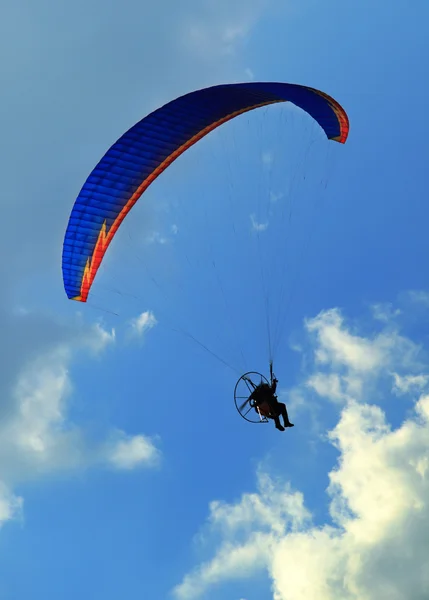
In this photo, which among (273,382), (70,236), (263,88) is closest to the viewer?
(263,88)

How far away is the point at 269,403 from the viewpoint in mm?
27625

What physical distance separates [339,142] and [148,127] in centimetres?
691

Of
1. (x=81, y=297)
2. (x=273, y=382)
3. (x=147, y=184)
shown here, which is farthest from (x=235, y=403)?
(x=147, y=184)

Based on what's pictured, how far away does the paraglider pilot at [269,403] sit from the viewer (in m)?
27.7

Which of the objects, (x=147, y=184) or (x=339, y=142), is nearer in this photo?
(x=339, y=142)

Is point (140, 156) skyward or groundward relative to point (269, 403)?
skyward

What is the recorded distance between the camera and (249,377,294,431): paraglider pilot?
2769 centimetres

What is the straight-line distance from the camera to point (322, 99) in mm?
26844

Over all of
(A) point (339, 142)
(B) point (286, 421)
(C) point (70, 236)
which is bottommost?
(B) point (286, 421)

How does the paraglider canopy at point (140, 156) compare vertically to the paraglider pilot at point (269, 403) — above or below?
above

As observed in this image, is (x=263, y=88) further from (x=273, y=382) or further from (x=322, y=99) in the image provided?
(x=273, y=382)

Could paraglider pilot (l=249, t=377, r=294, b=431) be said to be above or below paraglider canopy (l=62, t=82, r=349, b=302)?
below

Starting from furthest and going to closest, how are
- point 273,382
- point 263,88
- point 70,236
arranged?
1. point 70,236
2. point 273,382
3. point 263,88

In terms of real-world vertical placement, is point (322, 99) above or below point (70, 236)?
below
